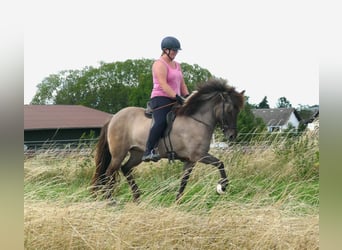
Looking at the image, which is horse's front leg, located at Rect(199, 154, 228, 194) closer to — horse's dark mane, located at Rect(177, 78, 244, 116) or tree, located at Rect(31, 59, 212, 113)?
horse's dark mane, located at Rect(177, 78, 244, 116)

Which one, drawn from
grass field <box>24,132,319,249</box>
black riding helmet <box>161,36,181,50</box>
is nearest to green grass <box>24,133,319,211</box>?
grass field <box>24,132,319,249</box>

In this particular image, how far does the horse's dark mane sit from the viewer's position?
201 inches

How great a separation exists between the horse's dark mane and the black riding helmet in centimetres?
69

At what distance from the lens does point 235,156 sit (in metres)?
6.84

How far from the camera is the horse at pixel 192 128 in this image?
198 inches

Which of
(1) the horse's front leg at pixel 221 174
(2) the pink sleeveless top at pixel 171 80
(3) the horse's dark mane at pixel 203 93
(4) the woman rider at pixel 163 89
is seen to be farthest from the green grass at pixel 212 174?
(2) the pink sleeveless top at pixel 171 80

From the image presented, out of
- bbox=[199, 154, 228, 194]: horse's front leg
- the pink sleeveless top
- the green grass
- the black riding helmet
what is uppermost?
the black riding helmet

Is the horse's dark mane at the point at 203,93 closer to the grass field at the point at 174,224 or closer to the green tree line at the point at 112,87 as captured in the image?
the grass field at the point at 174,224

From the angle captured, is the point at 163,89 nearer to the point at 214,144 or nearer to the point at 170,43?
the point at 170,43

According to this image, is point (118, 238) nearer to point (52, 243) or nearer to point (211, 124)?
point (52, 243)

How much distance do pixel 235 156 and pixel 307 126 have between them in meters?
1.70
